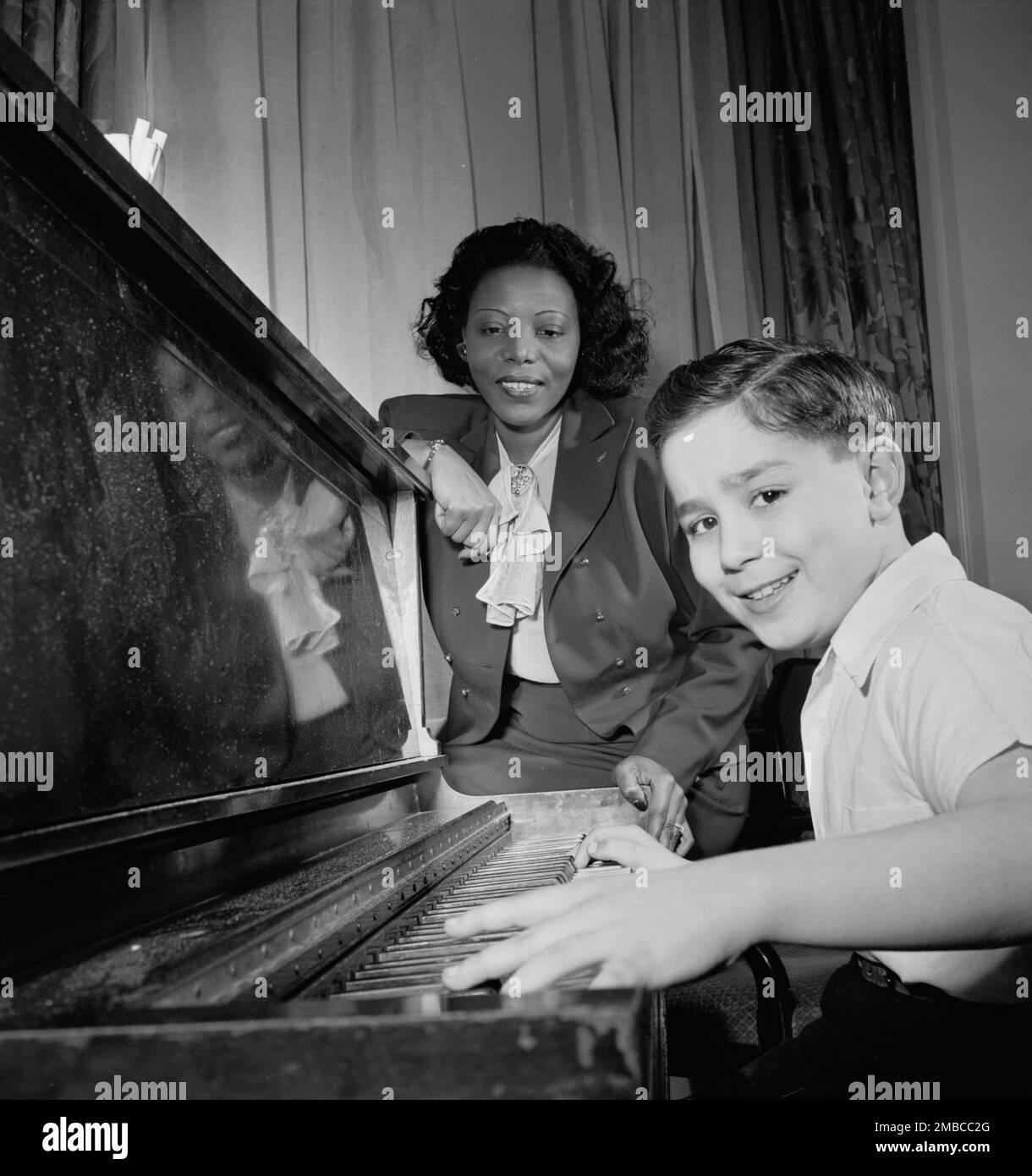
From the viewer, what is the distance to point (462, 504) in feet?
6.63

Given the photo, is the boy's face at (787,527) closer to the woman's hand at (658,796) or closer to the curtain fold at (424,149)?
the woman's hand at (658,796)

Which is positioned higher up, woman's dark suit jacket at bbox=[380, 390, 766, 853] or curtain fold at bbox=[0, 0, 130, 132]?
curtain fold at bbox=[0, 0, 130, 132]

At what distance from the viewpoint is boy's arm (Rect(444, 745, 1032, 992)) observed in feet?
1.87

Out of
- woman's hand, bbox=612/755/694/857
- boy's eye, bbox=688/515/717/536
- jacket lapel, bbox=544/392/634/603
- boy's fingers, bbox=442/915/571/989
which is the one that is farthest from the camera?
jacket lapel, bbox=544/392/634/603

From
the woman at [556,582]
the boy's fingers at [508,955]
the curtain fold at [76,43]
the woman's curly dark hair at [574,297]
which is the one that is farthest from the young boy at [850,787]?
A: the curtain fold at [76,43]

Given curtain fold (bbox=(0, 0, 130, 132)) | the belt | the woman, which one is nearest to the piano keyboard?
the belt

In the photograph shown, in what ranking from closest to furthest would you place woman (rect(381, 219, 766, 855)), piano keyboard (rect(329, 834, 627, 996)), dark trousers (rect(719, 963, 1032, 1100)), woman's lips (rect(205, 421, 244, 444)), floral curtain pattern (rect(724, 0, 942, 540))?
1. piano keyboard (rect(329, 834, 627, 996))
2. dark trousers (rect(719, 963, 1032, 1100))
3. woman's lips (rect(205, 421, 244, 444))
4. woman (rect(381, 219, 766, 855))
5. floral curtain pattern (rect(724, 0, 942, 540))

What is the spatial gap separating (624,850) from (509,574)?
1229mm

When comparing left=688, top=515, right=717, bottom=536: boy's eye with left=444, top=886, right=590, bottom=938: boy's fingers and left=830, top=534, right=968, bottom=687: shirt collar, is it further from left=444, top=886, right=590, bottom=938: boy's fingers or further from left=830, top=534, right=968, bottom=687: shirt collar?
left=444, top=886, right=590, bottom=938: boy's fingers

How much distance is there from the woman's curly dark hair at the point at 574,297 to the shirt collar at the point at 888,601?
1.62 m

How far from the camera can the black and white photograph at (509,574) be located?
603mm

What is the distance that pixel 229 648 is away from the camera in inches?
40.6

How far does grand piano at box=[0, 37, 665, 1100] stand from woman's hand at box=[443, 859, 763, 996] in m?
0.03
